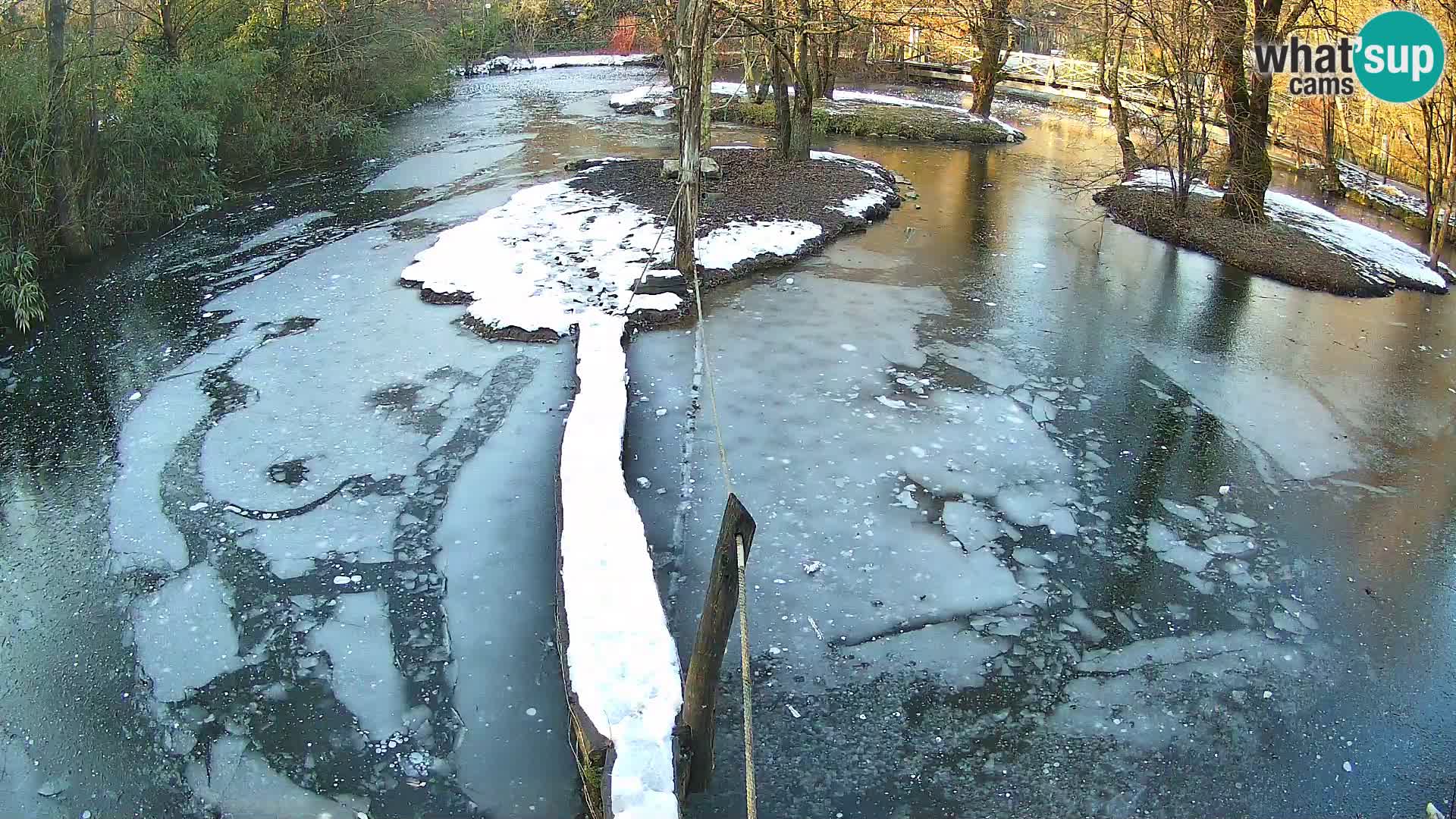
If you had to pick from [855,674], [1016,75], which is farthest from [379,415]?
[1016,75]

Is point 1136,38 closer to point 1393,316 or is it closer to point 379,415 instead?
point 1393,316

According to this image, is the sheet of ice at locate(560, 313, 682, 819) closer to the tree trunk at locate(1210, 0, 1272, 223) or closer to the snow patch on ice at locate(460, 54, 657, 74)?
the tree trunk at locate(1210, 0, 1272, 223)

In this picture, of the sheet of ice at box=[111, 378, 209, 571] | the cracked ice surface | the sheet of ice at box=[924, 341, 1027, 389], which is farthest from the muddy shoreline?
the sheet of ice at box=[111, 378, 209, 571]

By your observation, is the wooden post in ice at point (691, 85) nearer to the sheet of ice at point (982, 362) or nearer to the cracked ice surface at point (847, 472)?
the cracked ice surface at point (847, 472)

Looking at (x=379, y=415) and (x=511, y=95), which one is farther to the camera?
(x=511, y=95)

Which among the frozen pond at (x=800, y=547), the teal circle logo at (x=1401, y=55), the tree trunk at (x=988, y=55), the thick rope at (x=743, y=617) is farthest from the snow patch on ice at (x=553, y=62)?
the thick rope at (x=743, y=617)

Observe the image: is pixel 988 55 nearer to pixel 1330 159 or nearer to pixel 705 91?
pixel 1330 159

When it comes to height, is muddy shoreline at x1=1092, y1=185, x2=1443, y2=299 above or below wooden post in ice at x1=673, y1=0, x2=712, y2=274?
below
